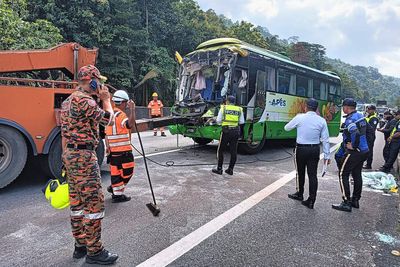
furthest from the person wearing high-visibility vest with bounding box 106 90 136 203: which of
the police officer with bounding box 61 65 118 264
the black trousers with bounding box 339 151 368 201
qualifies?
the black trousers with bounding box 339 151 368 201

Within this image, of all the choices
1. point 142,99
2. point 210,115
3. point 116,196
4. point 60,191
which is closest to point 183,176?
point 116,196

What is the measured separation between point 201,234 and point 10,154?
3.40 metres

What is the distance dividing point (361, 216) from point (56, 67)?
5.55m

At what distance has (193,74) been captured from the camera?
984 cm

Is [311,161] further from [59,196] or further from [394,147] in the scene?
[394,147]

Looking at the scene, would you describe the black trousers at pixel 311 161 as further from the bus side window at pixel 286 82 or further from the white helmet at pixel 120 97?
the bus side window at pixel 286 82

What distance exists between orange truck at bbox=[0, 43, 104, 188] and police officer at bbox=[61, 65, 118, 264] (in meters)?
2.60

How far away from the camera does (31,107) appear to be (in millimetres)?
5180

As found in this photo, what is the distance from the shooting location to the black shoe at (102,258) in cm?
302

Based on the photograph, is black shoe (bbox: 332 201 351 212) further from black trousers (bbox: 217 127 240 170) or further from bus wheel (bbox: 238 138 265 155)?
bus wheel (bbox: 238 138 265 155)

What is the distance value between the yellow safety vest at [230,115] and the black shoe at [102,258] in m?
4.31

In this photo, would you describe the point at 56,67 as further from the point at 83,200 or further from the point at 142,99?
the point at 142,99

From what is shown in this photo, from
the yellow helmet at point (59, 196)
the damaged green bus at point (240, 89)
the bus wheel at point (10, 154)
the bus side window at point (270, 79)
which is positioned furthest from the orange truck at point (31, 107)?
the bus side window at point (270, 79)

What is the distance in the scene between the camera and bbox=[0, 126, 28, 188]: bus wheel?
4.98 meters
